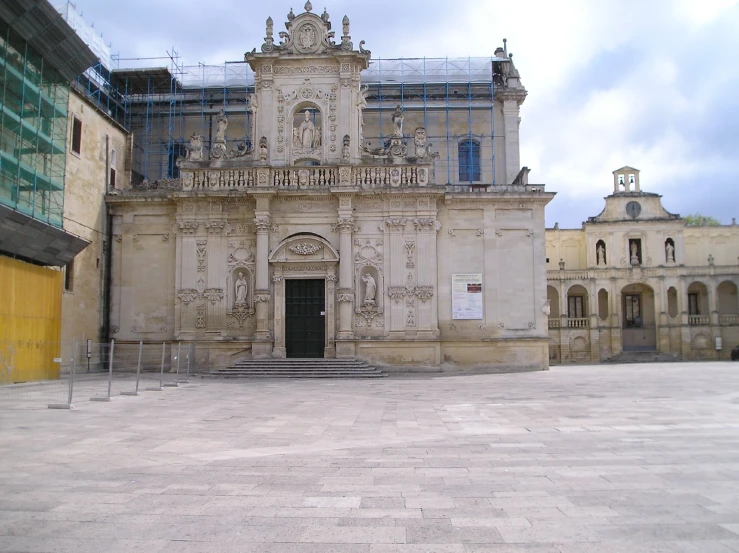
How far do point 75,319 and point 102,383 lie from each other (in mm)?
7450

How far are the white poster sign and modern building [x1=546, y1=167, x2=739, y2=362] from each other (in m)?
22.1

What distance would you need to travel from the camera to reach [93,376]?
22.7 m

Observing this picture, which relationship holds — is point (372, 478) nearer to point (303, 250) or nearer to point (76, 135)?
point (303, 250)

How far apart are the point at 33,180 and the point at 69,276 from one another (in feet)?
19.2

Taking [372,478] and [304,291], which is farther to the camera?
[304,291]

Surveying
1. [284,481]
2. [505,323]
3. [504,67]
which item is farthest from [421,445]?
[504,67]

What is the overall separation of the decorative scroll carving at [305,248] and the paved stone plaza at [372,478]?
14.9 meters

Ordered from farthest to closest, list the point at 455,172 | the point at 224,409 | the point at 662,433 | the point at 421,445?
1. the point at 455,172
2. the point at 224,409
3. the point at 662,433
4. the point at 421,445

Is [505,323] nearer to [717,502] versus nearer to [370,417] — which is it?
[370,417]

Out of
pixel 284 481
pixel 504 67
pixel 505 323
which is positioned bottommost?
pixel 284 481

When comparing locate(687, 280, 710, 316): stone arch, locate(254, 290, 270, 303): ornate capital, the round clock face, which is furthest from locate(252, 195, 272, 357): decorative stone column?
locate(687, 280, 710, 316): stone arch

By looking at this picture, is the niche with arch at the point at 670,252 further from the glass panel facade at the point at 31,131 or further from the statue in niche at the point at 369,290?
the glass panel facade at the point at 31,131

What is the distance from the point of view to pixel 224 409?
16.4 m

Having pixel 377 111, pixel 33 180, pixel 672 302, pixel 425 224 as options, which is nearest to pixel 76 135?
pixel 33 180
